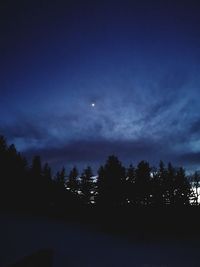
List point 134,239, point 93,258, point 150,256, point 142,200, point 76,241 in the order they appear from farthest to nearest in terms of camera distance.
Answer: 1. point 142,200
2. point 134,239
3. point 76,241
4. point 150,256
5. point 93,258

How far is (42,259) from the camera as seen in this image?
671cm

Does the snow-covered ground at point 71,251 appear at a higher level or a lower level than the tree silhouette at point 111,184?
lower

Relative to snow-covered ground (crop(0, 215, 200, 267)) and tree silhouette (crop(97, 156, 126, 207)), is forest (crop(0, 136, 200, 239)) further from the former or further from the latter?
snow-covered ground (crop(0, 215, 200, 267))

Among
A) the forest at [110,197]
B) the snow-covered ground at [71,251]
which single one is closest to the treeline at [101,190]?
the forest at [110,197]

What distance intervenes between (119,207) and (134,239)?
8.19 metres

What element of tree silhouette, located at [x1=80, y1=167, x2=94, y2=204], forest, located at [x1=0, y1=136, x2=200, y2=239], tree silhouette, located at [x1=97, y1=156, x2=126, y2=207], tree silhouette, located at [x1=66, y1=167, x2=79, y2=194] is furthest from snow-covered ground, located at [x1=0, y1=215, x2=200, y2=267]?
tree silhouette, located at [x1=66, y1=167, x2=79, y2=194]

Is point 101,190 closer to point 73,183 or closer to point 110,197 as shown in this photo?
point 110,197

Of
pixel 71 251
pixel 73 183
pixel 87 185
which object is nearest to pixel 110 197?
pixel 87 185

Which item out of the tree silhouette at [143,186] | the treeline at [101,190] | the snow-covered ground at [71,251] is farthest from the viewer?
the tree silhouette at [143,186]

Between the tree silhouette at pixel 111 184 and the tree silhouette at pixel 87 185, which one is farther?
the tree silhouette at pixel 87 185

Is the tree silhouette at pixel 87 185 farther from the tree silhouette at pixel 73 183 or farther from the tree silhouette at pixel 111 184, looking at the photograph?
the tree silhouette at pixel 111 184

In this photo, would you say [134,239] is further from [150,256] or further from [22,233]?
[22,233]

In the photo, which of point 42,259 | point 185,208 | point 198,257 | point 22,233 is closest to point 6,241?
point 22,233

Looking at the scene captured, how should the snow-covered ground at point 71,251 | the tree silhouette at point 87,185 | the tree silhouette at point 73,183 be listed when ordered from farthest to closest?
the tree silhouette at point 73,183 → the tree silhouette at point 87,185 → the snow-covered ground at point 71,251
